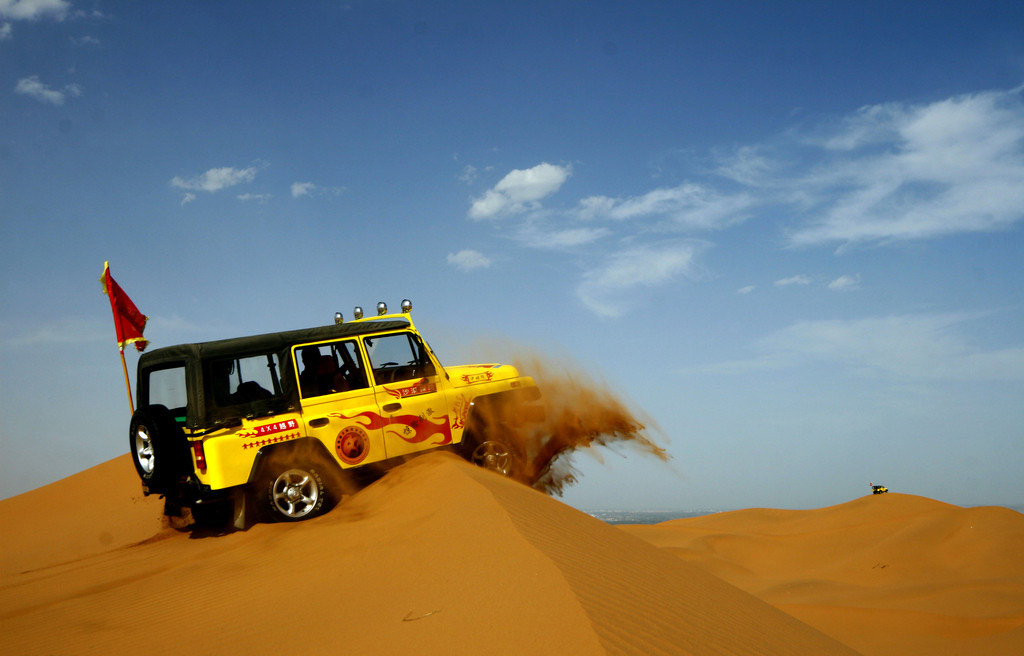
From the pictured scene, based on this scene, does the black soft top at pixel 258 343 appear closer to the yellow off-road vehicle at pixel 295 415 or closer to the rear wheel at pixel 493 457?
the yellow off-road vehicle at pixel 295 415

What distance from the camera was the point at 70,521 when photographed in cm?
1973

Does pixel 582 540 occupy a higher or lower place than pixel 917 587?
higher

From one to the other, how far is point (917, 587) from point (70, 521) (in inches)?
806

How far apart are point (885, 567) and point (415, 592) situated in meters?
11.1

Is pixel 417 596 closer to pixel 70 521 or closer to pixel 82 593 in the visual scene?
pixel 82 593

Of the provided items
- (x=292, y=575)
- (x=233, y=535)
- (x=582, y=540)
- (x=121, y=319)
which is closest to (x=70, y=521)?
(x=121, y=319)

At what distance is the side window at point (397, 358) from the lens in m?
9.47

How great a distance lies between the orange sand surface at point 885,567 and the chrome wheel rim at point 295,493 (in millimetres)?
4411

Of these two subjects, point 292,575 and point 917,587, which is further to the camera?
point 917,587

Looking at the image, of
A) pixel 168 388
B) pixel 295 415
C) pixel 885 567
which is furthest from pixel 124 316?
pixel 885 567

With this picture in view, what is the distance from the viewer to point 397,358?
969cm

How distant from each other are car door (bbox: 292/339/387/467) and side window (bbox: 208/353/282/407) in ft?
1.37

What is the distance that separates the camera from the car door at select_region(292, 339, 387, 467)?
28.9 ft

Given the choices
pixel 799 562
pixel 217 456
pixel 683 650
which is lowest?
pixel 799 562
